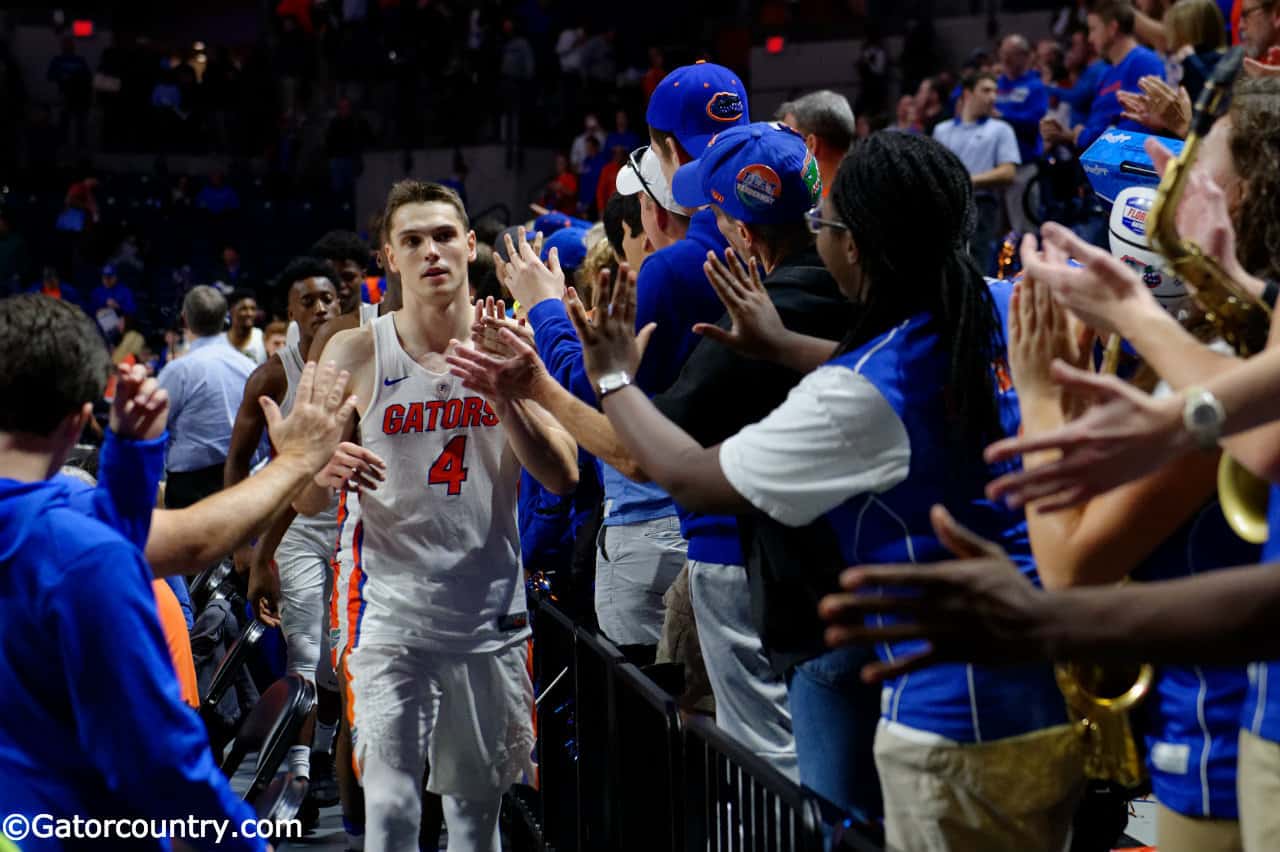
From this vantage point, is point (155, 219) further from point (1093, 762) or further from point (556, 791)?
point (1093, 762)

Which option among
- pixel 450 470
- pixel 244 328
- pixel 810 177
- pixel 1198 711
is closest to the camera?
pixel 1198 711

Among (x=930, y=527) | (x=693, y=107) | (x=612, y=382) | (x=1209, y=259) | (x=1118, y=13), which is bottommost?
(x=930, y=527)

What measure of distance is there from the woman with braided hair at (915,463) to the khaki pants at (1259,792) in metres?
0.49

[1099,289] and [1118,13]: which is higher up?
[1118,13]

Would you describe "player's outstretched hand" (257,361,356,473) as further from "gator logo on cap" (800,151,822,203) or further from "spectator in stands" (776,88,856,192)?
"spectator in stands" (776,88,856,192)

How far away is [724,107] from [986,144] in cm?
569

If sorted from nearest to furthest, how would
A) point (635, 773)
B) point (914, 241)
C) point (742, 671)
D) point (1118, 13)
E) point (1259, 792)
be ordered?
point (1259, 792), point (914, 241), point (742, 671), point (635, 773), point (1118, 13)

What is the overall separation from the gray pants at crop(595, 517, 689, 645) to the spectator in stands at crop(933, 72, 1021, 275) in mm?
5144

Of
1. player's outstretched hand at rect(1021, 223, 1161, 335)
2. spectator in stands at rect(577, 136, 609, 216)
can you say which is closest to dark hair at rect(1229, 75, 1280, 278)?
player's outstretched hand at rect(1021, 223, 1161, 335)

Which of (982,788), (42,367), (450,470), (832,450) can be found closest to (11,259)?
(450,470)

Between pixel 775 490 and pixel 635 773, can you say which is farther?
pixel 635 773

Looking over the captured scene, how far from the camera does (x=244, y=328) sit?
35.1ft

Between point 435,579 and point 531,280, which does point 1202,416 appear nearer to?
point 531,280

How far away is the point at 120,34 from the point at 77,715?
26.3 meters
